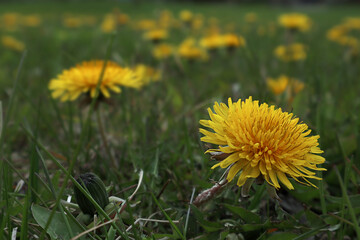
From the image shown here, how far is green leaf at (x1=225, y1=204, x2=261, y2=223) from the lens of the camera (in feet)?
2.78

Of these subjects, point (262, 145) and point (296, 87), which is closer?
point (262, 145)

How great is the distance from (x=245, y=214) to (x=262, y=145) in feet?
0.76

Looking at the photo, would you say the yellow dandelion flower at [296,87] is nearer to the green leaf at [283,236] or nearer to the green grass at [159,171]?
the green grass at [159,171]

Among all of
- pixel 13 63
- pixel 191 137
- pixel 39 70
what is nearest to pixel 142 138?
pixel 191 137

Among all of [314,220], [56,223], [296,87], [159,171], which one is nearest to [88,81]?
[159,171]

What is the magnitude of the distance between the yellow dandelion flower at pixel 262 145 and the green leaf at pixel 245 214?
0.46ft

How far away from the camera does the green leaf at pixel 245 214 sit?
0.85 metres

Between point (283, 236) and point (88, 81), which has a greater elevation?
point (88, 81)

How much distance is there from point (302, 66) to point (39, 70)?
6.16 feet

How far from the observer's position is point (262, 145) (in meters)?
0.71

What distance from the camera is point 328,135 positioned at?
1.38 metres

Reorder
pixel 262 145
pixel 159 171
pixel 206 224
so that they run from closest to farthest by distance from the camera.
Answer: pixel 262 145 → pixel 206 224 → pixel 159 171

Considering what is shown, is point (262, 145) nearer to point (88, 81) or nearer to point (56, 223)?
point (56, 223)

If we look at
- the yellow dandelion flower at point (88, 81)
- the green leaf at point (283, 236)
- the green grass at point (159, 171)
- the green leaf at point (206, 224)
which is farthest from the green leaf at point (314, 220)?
the yellow dandelion flower at point (88, 81)
